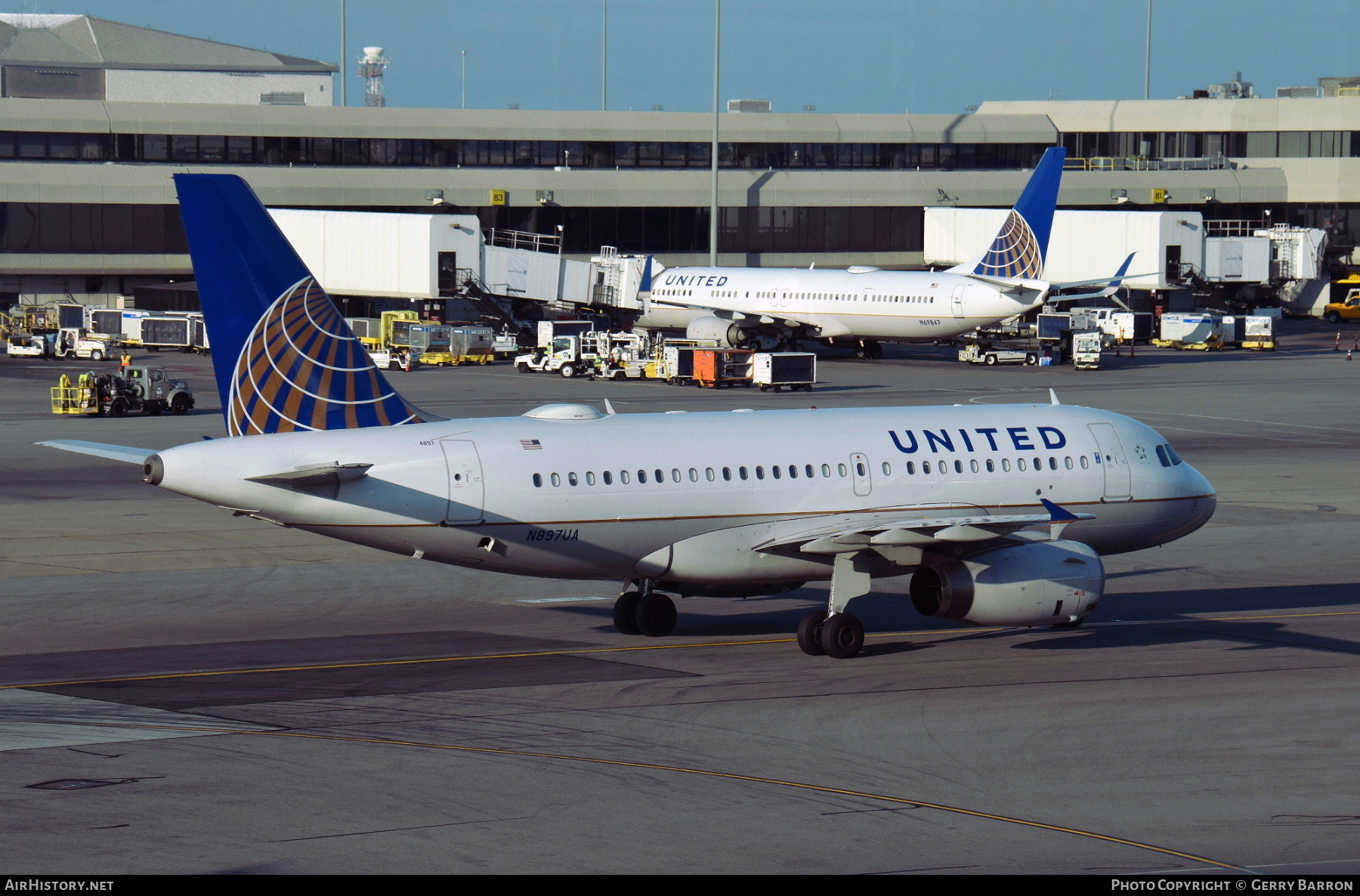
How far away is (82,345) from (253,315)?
76314 millimetres

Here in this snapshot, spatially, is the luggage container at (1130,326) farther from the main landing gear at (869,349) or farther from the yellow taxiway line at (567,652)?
the yellow taxiway line at (567,652)

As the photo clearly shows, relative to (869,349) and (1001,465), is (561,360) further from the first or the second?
(1001,465)

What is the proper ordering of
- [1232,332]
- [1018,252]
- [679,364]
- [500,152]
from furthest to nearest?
[500,152]
[1232,332]
[1018,252]
[679,364]

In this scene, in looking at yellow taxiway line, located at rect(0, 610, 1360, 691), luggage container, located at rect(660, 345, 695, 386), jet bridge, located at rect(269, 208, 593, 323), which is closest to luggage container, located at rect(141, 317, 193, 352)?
jet bridge, located at rect(269, 208, 593, 323)

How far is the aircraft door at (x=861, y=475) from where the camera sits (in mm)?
31609

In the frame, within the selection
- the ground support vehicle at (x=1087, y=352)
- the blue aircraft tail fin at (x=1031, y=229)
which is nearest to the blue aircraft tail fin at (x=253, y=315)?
the blue aircraft tail fin at (x=1031, y=229)

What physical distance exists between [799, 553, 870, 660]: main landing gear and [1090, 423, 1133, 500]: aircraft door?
637 centimetres

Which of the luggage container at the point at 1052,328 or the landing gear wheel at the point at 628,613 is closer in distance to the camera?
the landing gear wheel at the point at 628,613

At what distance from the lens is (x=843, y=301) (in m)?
99.6

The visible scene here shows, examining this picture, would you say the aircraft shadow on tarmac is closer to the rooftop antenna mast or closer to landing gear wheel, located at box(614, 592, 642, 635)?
landing gear wheel, located at box(614, 592, 642, 635)

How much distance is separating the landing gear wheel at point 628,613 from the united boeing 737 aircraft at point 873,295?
64.6 meters

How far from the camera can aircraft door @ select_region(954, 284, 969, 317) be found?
313 ft

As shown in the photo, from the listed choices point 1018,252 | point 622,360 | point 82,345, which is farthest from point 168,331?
point 1018,252

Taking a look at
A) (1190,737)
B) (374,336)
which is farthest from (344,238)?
(1190,737)
